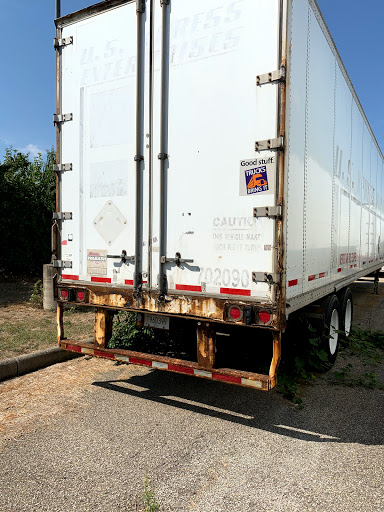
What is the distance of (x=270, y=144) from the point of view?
138 inches

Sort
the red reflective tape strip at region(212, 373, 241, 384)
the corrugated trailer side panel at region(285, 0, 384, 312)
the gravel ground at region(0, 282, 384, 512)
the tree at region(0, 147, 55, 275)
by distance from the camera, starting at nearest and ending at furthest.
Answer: the gravel ground at region(0, 282, 384, 512), the red reflective tape strip at region(212, 373, 241, 384), the corrugated trailer side panel at region(285, 0, 384, 312), the tree at region(0, 147, 55, 275)

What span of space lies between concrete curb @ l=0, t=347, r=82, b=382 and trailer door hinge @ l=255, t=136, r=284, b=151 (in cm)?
391

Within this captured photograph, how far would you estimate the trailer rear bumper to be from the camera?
3.60 metres

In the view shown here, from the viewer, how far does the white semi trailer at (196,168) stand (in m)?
3.57

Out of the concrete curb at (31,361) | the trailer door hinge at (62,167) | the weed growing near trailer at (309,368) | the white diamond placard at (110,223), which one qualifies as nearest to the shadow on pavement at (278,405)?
the weed growing near trailer at (309,368)

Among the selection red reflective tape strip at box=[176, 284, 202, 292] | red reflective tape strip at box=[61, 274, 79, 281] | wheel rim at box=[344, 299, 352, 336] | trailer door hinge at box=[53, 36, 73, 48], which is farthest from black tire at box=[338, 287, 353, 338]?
trailer door hinge at box=[53, 36, 73, 48]

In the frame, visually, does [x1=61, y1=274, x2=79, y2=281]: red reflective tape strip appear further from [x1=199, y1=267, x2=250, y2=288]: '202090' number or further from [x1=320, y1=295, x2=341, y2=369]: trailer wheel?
[x1=320, y1=295, x2=341, y2=369]: trailer wheel

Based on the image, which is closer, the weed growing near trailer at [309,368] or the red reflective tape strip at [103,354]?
the red reflective tape strip at [103,354]

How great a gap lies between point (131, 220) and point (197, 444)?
7.44 ft

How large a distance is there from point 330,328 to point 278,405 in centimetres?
151

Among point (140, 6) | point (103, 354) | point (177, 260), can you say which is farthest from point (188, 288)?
point (140, 6)

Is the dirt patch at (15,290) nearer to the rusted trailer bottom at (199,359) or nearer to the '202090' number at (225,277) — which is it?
the rusted trailer bottom at (199,359)

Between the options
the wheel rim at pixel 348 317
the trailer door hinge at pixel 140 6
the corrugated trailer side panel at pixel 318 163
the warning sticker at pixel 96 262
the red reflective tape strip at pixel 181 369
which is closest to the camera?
the corrugated trailer side panel at pixel 318 163

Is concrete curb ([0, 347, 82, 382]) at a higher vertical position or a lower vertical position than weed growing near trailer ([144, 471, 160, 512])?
higher
